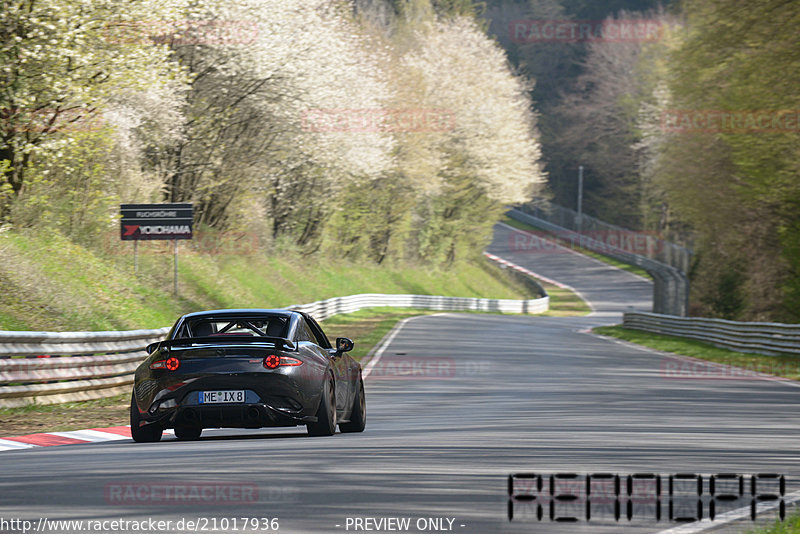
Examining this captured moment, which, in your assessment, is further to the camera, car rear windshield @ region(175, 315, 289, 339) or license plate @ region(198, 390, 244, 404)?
car rear windshield @ region(175, 315, 289, 339)

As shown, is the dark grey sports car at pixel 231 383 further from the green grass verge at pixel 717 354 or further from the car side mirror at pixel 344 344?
the green grass verge at pixel 717 354

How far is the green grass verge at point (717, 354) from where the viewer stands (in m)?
28.3

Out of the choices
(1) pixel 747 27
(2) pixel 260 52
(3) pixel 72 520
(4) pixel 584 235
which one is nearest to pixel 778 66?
(1) pixel 747 27

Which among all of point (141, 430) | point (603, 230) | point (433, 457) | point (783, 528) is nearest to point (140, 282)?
point (141, 430)

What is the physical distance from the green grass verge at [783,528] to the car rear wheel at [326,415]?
5.95m

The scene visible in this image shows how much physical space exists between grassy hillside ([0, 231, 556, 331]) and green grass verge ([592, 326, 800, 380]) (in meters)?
13.3

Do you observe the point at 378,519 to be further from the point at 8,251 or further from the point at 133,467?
the point at 8,251

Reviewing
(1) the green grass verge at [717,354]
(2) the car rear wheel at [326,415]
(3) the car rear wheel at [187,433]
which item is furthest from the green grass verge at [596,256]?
(2) the car rear wheel at [326,415]

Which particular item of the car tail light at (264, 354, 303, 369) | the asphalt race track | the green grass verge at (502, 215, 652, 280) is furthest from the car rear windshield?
the green grass verge at (502, 215, 652, 280)

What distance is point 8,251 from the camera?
84.2 feet

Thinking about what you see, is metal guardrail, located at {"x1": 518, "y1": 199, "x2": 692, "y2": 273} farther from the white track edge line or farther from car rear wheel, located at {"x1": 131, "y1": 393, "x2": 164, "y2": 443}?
car rear wheel, located at {"x1": 131, "y1": 393, "x2": 164, "y2": 443}

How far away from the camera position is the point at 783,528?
662 cm

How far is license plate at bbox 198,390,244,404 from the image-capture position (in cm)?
1162

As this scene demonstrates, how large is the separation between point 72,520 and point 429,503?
205 cm
